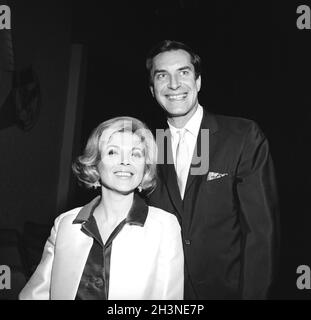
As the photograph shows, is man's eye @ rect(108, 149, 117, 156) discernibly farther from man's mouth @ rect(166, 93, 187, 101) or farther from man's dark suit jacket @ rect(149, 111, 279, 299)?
man's mouth @ rect(166, 93, 187, 101)

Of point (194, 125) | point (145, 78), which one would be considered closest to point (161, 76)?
point (194, 125)

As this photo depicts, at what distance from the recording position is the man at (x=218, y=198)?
4.66 ft

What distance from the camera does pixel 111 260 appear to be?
4.13ft

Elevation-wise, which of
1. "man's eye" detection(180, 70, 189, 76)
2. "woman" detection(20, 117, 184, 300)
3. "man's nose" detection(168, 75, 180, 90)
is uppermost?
"man's eye" detection(180, 70, 189, 76)

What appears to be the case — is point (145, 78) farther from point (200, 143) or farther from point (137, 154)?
point (137, 154)

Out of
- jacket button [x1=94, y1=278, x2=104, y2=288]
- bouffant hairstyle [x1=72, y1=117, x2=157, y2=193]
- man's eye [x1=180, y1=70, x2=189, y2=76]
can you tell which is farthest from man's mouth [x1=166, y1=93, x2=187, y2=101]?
jacket button [x1=94, y1=278, x2=104, y2=288]

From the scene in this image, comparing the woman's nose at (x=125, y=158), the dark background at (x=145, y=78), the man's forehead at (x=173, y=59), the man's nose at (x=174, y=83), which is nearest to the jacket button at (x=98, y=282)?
the woman's nose at (x=125, y=158)

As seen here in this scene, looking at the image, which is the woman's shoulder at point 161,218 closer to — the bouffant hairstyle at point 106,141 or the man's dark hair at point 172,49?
the bouffant hairstyle at point 106,141

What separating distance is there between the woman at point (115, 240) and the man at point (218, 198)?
0.65 feet

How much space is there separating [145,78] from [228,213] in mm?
2808

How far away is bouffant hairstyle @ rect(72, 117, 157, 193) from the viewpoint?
136 centimetres

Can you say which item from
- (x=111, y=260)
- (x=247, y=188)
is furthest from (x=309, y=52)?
(x=111, y=260)

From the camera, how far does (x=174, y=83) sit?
1.58m

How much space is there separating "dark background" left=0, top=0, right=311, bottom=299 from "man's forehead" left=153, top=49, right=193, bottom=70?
111cm
